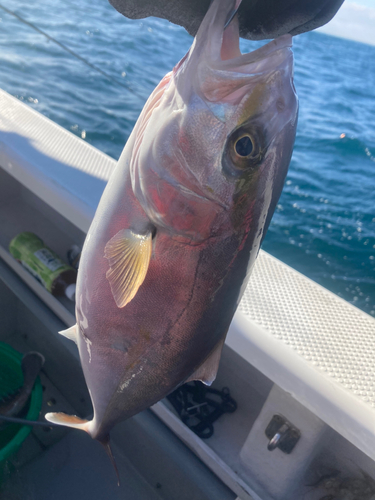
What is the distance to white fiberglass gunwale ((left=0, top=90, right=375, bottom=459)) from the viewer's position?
4.40 feet

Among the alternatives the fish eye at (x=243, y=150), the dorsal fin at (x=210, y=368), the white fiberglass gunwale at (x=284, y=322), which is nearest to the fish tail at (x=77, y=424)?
the dorsal fin at (x=210, y=368)

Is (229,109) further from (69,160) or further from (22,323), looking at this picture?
(22,323)

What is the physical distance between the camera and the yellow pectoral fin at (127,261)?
853 mm

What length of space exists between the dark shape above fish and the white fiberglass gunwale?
103 centimetres

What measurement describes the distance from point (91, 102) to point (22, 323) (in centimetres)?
662

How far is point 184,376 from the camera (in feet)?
3.50

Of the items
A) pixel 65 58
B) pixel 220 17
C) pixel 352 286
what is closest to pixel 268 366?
pixel 220 17

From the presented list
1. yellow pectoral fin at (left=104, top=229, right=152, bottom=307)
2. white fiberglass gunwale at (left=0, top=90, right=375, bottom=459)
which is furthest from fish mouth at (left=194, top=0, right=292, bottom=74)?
white fiberglass gunwale at (left=0, top=90, right=375, bottom=459)

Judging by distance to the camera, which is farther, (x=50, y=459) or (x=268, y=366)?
(x=50, y=459)

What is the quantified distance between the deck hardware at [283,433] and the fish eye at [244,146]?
1388 millimetres

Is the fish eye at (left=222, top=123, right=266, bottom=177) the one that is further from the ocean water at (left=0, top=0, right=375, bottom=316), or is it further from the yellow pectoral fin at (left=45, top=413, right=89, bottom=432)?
the ocean water at (left=0, top=0, right=375, bottom=316)

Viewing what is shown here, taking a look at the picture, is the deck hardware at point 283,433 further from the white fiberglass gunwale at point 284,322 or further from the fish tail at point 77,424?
the fish tail at point 77,424

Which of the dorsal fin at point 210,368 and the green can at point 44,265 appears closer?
the dorsal fin at point 210,368

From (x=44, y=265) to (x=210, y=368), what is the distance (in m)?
1.61
